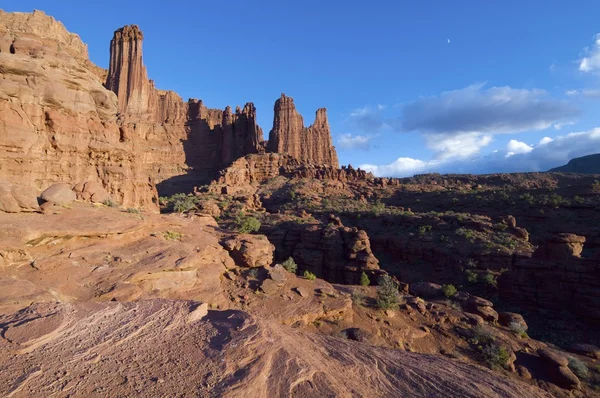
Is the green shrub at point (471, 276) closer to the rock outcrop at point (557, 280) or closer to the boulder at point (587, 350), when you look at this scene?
the rock outcrop at point (557, 280)

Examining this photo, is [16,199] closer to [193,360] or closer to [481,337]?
[193,360]

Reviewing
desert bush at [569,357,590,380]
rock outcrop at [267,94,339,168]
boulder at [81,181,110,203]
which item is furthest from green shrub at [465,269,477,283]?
rock outcrop at [267,94,339,168]

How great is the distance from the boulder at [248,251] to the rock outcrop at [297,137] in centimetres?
5737

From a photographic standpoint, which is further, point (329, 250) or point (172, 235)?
point (329, 250)

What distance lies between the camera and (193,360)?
4684mm

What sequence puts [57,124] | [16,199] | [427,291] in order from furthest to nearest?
[427,291], [57,124], [16,199]

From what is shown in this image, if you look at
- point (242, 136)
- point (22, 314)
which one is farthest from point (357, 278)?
point (242, 136)

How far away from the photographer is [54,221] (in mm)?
8945

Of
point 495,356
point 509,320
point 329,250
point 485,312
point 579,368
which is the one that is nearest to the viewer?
point 495,356

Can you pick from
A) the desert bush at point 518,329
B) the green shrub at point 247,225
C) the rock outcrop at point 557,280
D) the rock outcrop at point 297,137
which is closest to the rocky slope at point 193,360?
the desert bush at point 518,329

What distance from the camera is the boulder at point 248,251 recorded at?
14.0m

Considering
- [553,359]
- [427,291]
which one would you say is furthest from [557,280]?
[553,359]

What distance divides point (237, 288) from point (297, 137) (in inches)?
2512

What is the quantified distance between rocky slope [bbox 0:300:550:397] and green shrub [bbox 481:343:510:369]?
15.2 feet
